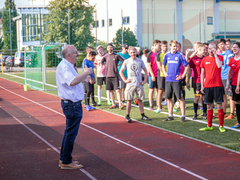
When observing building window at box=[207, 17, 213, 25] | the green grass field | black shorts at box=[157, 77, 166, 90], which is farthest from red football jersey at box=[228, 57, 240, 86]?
building window at box=[207, 17, 213, 25]

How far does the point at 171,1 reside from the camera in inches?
1625


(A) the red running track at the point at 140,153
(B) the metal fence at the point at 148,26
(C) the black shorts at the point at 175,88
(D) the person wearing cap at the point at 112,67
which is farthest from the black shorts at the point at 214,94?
(B) the metal fence at the point at 148,26

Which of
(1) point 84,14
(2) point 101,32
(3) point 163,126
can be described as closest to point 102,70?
(3) point 163,126

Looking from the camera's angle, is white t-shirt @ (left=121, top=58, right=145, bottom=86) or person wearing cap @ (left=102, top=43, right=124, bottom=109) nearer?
white t-shirt @ (left=121, top=58, right=145, bottom=86)

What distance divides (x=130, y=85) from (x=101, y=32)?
22.1 metres

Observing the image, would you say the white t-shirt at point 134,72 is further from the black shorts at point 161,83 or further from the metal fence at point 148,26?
the metal fence at point 148,26

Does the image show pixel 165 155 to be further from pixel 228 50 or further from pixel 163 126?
pixel 228 50

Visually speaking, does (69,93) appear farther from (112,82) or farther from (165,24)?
(165,24)

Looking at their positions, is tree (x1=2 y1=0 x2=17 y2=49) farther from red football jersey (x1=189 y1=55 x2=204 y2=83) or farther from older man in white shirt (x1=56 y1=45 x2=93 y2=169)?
older man in white shirt (x1=56 y1=45 x2=93 y2=169)

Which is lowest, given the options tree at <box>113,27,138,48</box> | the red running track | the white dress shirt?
A: the red running track

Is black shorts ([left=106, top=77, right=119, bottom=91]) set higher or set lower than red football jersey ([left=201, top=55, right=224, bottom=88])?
lower

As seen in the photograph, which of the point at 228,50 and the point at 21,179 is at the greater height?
the point at 228,50

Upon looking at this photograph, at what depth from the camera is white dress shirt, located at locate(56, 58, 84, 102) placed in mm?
5039

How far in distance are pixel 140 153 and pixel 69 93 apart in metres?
1.91
